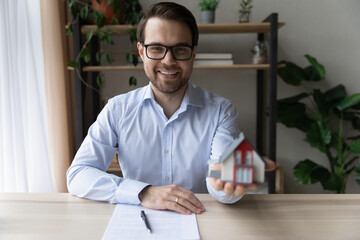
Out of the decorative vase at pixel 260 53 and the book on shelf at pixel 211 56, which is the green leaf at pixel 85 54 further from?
the decorative vase at pixel 260 53

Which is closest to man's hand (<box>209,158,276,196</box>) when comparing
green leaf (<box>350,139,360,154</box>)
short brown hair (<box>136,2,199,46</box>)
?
short brown hair (<box>136,2,199,46</box>)

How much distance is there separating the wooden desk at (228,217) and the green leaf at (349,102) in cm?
151

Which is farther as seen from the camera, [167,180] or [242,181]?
[167,180]

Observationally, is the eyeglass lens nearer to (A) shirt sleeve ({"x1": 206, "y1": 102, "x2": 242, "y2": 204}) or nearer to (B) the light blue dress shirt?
(B) the light blue dress shirt

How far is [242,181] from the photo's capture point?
2.61 feet

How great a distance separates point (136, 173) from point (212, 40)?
1.64 m

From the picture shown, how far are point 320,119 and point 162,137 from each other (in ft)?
5.61

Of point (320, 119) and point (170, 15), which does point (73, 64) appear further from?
point (320, 119)

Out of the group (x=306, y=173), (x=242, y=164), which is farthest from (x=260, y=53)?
(x=242, y=164)

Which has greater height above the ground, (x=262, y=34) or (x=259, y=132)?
(x=262, y=34)

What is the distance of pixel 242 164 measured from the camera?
0.80m

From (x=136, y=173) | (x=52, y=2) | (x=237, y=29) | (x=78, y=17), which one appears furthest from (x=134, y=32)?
(x=136, y=173)

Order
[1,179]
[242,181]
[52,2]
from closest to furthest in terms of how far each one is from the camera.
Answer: [242,181] < [1,179] < [52,2]

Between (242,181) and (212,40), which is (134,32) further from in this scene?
(242,181)
